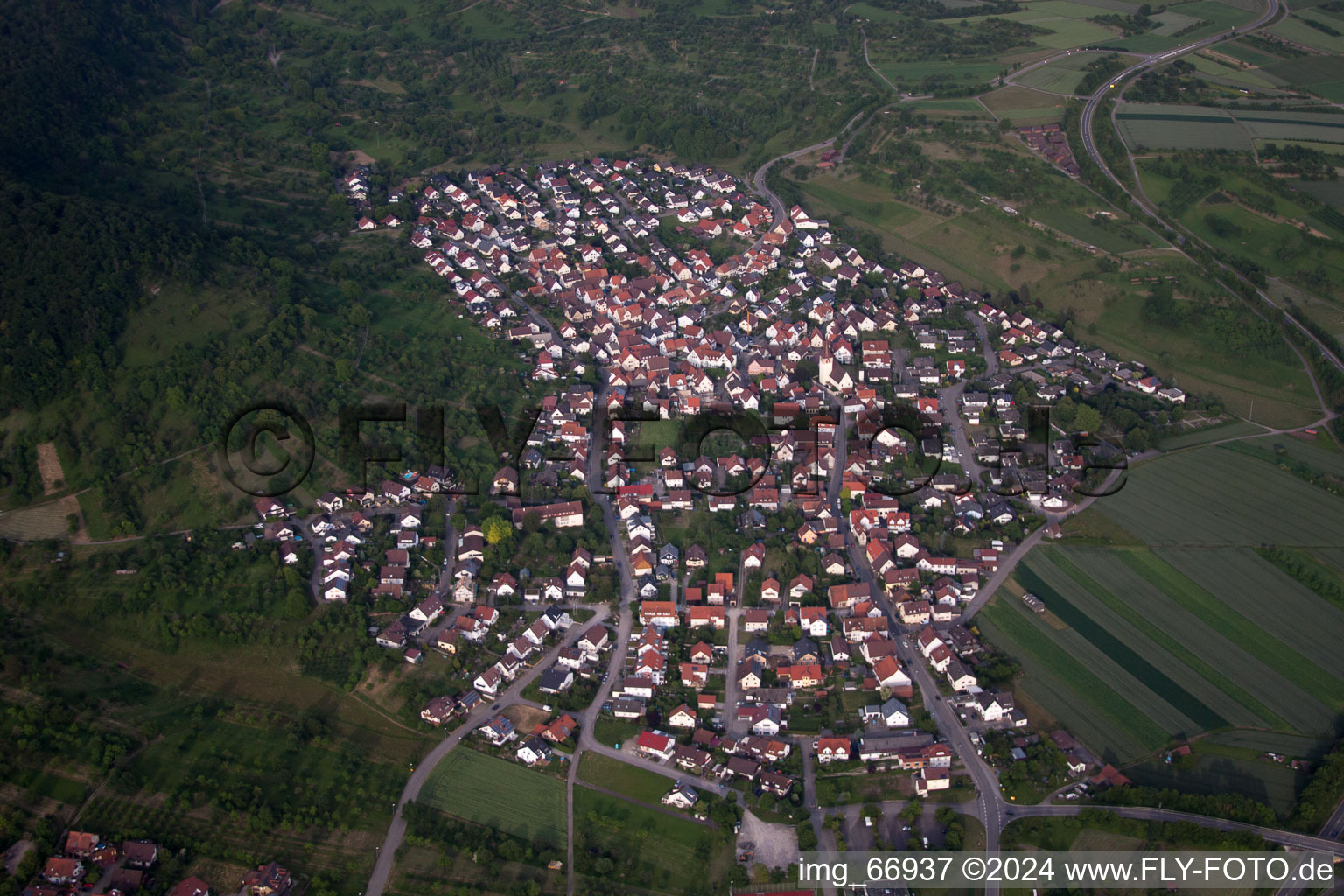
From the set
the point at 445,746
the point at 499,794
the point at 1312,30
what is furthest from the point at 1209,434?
the point at 1312,30

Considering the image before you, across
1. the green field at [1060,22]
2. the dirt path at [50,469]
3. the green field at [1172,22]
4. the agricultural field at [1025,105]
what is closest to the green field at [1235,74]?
the green field at [1172,22]

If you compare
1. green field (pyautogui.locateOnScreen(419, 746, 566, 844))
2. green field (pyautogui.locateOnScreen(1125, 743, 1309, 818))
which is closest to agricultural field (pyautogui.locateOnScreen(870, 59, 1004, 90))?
green field (pyautogui.locateOnScreen(1125, 743, 1309, 818))

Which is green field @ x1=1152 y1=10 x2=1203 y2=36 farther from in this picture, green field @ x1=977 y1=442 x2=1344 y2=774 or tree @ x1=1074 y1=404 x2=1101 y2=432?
green field @ x1=977 y1=442 x2=1344 y2=774

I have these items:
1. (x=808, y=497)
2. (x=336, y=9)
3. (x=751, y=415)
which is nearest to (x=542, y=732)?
(x=808, y=497)

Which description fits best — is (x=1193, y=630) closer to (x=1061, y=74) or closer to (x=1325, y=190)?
(x=1325, y=190)

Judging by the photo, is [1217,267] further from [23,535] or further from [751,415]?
[23,535]

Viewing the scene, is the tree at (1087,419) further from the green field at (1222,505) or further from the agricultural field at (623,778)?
the agricultural field at (623,778)
